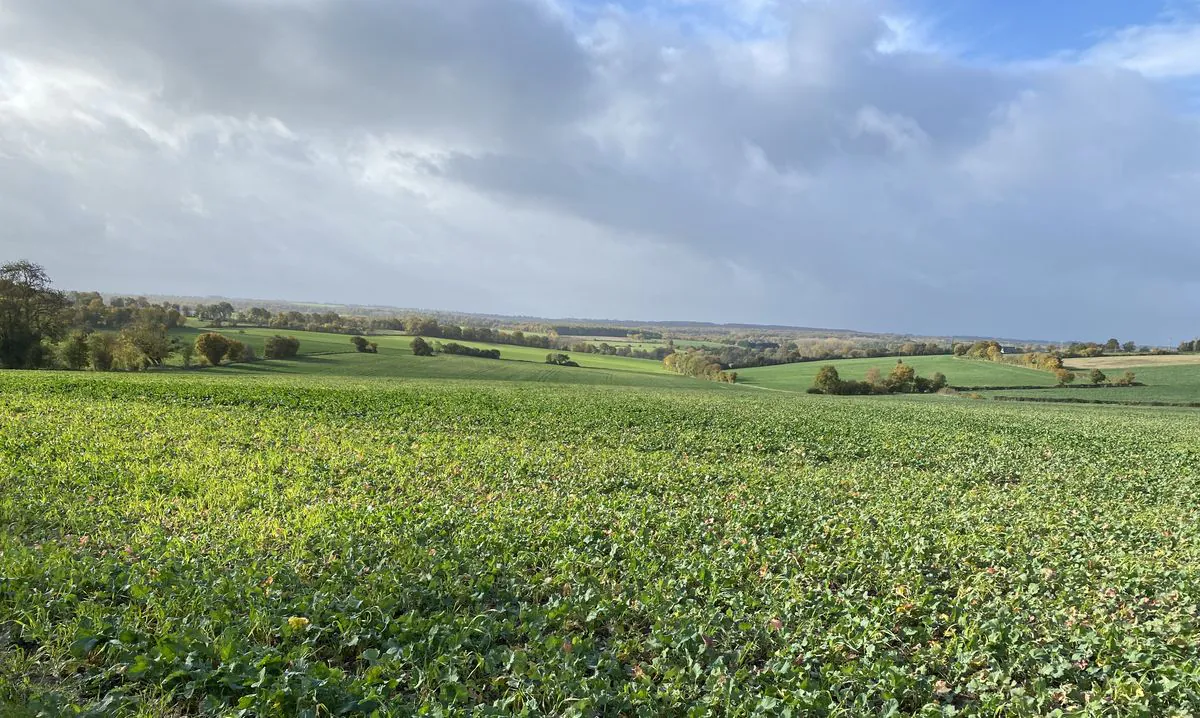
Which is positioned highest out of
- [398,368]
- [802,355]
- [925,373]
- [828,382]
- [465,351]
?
[802,355]

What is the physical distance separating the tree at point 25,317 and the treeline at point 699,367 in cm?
7680

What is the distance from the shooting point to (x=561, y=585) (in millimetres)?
6766

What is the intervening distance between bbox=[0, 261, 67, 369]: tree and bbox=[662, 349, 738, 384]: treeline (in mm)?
76799

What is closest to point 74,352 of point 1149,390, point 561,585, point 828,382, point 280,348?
point 280,348

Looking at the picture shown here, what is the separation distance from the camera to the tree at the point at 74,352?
5269 cm

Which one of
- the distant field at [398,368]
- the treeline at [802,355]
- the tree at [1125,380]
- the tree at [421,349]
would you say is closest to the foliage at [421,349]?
the tree at [421,349]

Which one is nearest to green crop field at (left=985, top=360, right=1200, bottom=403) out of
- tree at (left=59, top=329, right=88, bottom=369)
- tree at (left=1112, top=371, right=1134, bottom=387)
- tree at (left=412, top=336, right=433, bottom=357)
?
tree at (left=1112, top=371, right=1134, bottom=387)

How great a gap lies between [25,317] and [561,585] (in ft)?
221

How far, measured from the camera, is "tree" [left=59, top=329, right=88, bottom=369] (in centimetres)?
5269

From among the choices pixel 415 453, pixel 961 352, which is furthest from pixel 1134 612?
pixel 961 352

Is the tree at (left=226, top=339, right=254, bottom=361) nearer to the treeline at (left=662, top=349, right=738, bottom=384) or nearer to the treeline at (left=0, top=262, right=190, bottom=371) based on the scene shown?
the treeline at (left=0, top=262, right=190, bottom=371)

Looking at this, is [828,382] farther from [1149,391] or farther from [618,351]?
[618,351]

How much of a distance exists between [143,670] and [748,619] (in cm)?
553

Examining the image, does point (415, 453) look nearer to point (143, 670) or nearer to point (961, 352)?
point (143, 670)
